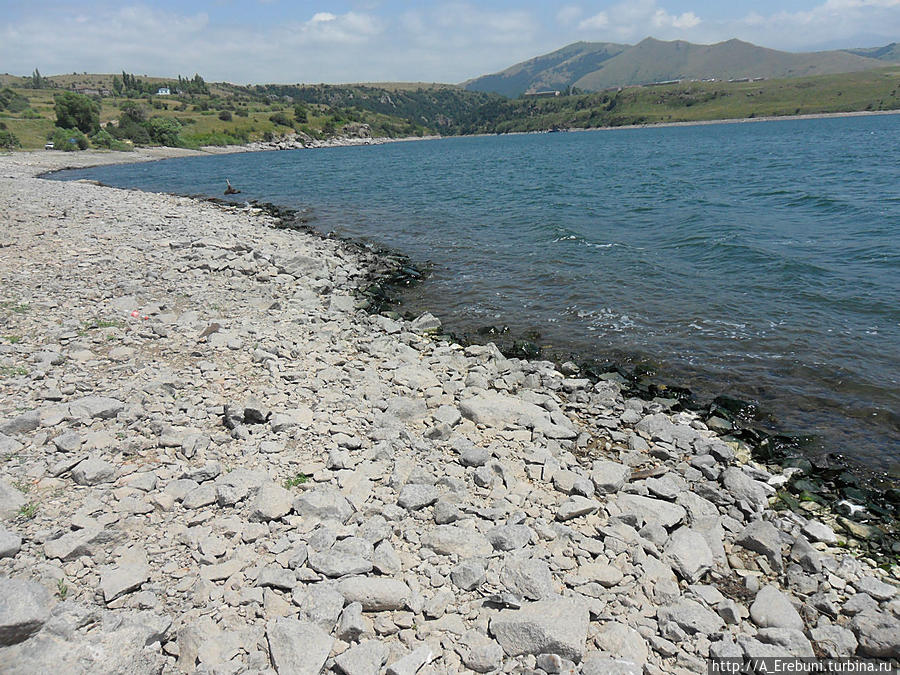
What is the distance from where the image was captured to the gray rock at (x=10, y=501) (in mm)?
5141

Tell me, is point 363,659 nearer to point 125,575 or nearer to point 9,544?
point 125,575

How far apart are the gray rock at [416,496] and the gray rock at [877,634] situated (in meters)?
4.60

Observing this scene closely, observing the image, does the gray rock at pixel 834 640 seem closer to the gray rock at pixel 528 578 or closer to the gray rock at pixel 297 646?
the gray rock at pixel 528 578

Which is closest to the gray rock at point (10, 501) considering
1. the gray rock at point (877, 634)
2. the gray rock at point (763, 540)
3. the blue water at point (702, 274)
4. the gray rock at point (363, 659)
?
the gray rock at point (363, 659)

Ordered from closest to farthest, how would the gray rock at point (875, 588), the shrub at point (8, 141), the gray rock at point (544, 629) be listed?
the gray rock at point (544, 629)
the gray rock at point (875, 588)
the shrub at point (8, 141)

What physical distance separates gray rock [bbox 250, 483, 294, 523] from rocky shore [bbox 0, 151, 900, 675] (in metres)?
0.02

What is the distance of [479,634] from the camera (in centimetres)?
445

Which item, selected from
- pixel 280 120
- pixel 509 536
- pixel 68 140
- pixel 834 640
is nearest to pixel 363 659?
pixel 509 536

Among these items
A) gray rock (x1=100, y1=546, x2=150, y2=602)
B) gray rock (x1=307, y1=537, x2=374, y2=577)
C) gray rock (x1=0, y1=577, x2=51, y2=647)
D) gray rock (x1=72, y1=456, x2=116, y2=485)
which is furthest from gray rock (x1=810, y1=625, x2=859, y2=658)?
gray rock (x1=72, y1=456, x2=116, y2=485)

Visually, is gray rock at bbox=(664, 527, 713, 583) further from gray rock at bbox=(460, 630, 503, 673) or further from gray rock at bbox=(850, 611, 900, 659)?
gray rock at bbox=(460, 630, 503, 673)

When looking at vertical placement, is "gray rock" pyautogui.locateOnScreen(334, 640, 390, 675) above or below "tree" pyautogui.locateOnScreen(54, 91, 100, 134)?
below

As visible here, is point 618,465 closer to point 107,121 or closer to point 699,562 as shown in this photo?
point 699,562

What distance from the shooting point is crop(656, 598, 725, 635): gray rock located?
465 cm

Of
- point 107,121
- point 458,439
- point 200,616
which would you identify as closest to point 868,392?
point 458,439
